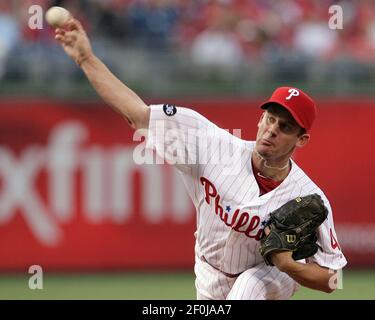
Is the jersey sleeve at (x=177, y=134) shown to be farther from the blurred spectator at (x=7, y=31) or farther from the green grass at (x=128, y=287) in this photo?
the blurred spectator at (x=7, y=31)

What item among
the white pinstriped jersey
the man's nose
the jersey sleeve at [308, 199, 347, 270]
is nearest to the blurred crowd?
the white pinstriped jersey

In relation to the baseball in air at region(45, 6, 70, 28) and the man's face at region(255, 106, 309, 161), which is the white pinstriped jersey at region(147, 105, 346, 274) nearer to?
the man's face at region(255, 106, 309, 161)

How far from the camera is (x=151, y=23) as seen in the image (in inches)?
516

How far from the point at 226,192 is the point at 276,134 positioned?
48 centimetres

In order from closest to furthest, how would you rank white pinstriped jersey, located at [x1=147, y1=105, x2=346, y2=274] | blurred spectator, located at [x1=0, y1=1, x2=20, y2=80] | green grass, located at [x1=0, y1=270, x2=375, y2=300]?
1. white pinstriped jersey, located at [x1=147, y1=105, x2=346, y2=274]
2. green grass, located at [x1=0, y1=270, x2=375, y2=300]
3. blurred spectator, located at [x1=0, y1=1, x2=20, y2=80]

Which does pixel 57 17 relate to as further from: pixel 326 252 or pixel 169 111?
pixel 326 252

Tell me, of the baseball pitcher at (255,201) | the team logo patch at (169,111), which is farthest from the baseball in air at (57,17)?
the team logo patch at (169,111)

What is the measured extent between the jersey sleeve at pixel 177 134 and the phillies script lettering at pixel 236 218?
0.62 feet

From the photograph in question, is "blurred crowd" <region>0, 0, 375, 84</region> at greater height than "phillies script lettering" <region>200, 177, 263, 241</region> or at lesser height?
greater

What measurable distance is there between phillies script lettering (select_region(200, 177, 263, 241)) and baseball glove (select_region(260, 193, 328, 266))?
12cm

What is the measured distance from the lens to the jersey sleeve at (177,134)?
5.55 m

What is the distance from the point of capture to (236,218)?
5766 mm

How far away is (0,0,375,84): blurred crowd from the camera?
1240cm
